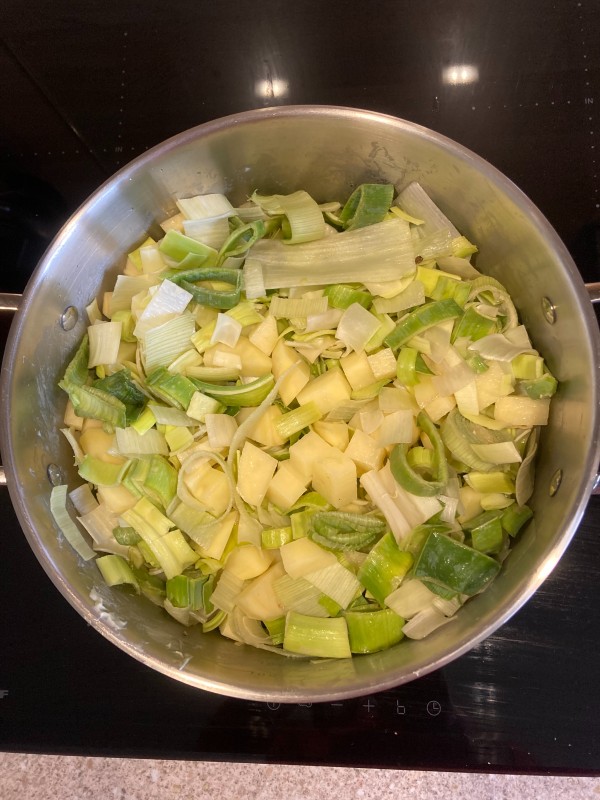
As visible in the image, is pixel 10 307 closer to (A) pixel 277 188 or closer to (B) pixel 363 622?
(A) pixel 277 188

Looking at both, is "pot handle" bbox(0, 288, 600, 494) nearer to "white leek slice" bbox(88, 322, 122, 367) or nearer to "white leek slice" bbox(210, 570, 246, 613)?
"white leek slice" bbox(88, 322, 122, 367)

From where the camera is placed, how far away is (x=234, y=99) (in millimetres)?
1299

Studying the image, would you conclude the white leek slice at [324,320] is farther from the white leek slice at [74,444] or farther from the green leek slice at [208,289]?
the white leek slice at [74,444]

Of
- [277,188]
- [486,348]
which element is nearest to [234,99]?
[277,188]

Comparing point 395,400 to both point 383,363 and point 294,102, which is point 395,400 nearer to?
point 383,363

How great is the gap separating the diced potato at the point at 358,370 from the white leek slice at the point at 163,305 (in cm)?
29

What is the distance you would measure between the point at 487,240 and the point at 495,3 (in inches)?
24.3

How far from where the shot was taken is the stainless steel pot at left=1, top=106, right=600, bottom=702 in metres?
0.88

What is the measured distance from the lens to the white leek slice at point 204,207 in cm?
109

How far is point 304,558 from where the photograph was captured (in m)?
0.98

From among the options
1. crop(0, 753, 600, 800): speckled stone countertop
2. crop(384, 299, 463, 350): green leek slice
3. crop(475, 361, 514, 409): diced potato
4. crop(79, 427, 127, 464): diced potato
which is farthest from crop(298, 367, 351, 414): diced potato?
crop(0, 753, 600, 800): speckled stone countertop

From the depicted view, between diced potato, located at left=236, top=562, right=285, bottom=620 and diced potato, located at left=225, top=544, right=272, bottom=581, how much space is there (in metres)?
0.02

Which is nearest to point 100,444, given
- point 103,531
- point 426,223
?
point 103,531

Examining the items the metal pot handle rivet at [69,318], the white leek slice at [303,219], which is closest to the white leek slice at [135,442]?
the metal pot handle rivet at [69,318]
